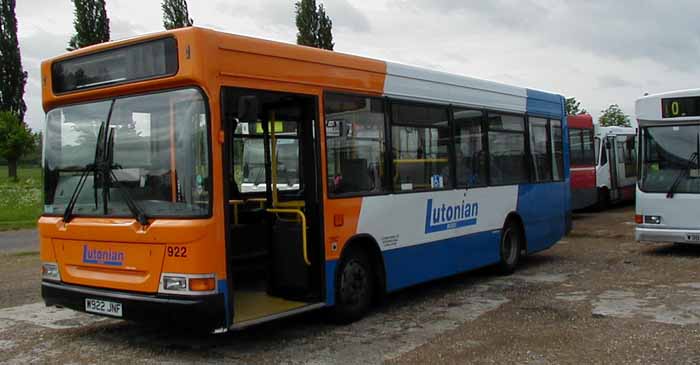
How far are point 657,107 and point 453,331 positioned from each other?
7.88 metres

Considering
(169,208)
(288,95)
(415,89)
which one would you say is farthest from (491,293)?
(169,208)

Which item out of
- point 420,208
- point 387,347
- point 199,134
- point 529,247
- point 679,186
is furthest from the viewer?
point 679,186

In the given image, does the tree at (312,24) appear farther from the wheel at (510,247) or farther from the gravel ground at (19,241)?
the wheel at (510,247)

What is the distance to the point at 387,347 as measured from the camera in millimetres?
7266

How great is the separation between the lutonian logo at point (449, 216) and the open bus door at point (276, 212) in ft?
6.40

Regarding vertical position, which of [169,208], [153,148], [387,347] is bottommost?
[387,347]

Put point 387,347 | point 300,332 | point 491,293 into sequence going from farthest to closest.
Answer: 1. point 491,293
2. point 300,332
3. point 387,347

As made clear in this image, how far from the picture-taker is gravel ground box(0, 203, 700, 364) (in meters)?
6.95

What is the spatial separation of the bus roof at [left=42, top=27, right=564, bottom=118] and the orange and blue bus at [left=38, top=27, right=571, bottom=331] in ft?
0.06

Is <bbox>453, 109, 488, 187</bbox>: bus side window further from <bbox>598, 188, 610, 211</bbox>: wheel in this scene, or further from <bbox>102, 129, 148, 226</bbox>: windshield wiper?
<bbox>598, 188, 610, 211</bbox>: wheel

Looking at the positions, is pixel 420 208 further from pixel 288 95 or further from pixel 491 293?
pixel 288 95

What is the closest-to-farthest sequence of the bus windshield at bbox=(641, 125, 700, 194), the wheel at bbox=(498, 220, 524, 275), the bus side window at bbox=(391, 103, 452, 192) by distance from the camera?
the bus side window at bbox=(391, 103, 452, 192)
the wheel at bbox=(498, 220, 524, 275)
the bus windshield at bbox=(641, 125, 700, 194)

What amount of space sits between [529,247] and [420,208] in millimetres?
3560

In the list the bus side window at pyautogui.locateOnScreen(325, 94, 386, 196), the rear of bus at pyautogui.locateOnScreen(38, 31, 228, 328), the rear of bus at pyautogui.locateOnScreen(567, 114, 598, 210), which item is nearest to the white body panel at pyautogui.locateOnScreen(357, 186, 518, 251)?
the bus side window at pyautogui.locateOnScreen(325, 94, 386, 196)
